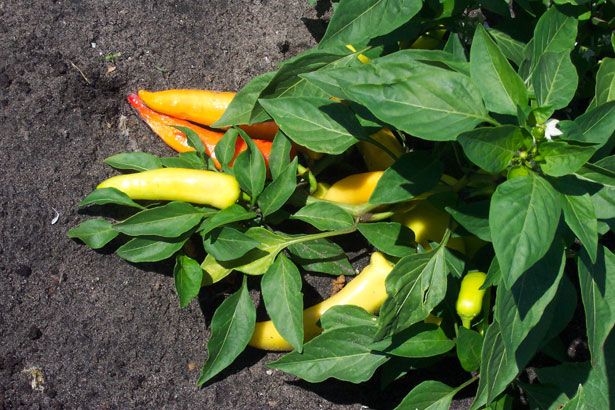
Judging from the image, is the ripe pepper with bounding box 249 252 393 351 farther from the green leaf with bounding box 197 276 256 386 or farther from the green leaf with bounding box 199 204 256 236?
the green leaf with bounding box 199 204 256 236

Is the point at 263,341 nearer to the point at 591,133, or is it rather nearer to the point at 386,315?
the point at 386,315

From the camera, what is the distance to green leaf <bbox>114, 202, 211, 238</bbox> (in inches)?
91.0

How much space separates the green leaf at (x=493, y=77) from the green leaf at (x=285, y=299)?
0.90m

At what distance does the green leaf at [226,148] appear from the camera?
2.50 metres

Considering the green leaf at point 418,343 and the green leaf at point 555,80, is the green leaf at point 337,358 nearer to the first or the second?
the green leaf at point 418,343

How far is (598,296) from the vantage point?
1969 millimetres

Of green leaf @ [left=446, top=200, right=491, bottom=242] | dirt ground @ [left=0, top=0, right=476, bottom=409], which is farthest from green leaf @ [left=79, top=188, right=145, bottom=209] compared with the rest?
green leaf @ [left=446, top=200, right=491, bottom=242]

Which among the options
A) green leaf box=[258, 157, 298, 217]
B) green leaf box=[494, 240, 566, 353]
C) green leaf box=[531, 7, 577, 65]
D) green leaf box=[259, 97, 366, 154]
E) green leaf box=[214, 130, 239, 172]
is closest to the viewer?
green leaf box=[494, 240, 566, 353]

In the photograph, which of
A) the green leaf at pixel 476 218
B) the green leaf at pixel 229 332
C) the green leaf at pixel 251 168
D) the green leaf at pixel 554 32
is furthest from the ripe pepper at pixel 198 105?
the green leaf at pixel 554 32

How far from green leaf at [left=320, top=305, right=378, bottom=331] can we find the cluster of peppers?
0.33 feet

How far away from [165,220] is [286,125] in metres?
0.49

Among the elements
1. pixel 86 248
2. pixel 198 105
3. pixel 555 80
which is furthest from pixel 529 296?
pixel 86 248

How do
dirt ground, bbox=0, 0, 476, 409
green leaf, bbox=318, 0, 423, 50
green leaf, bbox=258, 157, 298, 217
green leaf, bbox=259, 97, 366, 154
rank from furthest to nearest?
dirt ground, bbox=0, 0, 476, 409, green leaf, bbox=258, 157, 298, 217, green leaf, bbox=259, 97, 366, 154, green leaf, bbox=318, 0, 423, 50

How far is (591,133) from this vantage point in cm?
184
